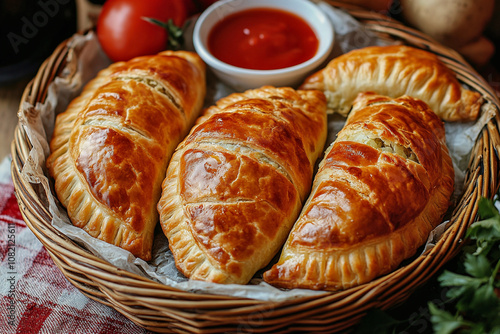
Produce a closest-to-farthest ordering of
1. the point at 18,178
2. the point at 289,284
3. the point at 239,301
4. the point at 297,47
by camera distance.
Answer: the point at 239,301, the point at 289,284, the point at 18,178, the point at 297,47

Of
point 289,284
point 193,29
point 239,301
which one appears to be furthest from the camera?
point 193,29

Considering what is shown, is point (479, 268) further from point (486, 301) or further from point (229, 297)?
point (229, 297)

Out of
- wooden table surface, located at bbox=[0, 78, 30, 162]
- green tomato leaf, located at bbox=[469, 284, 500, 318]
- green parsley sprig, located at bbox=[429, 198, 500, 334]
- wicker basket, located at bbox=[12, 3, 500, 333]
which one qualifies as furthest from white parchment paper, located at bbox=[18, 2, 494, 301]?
wooden table surface, located at bbox=[0, 78, 30, 162]

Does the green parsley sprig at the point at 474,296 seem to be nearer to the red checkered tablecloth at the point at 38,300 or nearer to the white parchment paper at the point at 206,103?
the white parchment paper at the point at 206,103

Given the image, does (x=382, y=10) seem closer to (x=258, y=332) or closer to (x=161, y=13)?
(x=161, y=13)

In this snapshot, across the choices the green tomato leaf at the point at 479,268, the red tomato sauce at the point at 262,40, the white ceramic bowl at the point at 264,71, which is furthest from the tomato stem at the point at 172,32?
the green tomato leaf at the point at 479,268

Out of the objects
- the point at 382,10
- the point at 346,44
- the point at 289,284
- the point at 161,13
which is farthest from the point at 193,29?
the point at 289,284

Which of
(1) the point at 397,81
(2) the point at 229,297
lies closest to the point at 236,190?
(2) the point at 229,297
